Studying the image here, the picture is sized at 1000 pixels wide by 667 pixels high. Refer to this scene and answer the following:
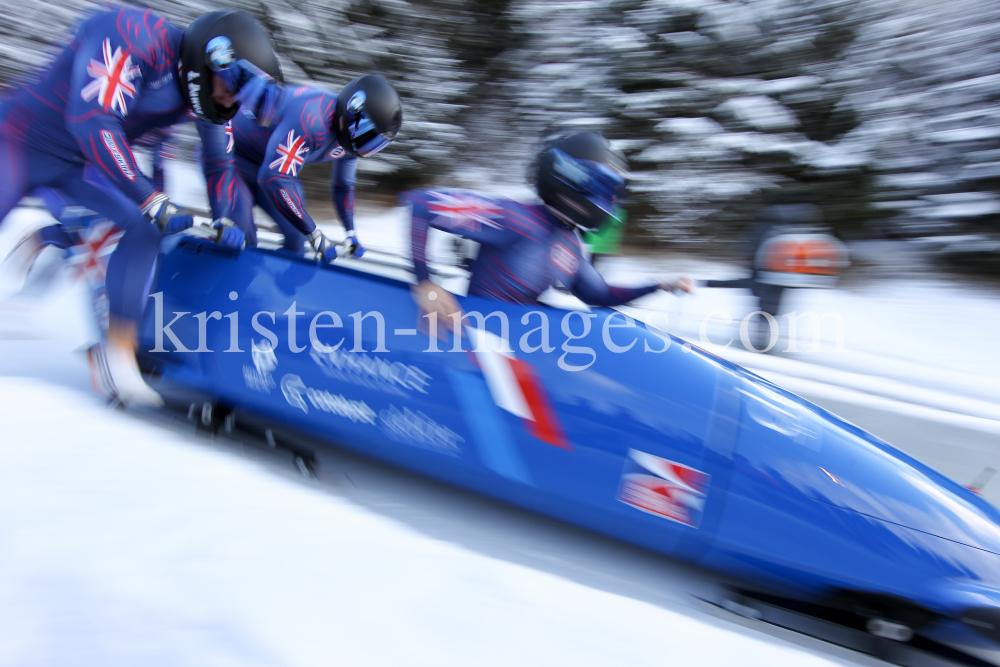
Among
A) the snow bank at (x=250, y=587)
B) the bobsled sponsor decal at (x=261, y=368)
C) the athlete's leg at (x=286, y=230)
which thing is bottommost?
the snow bank at (x=250, y=587)

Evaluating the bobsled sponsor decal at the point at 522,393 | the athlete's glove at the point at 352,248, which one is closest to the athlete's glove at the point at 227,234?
the athlete's glove at the point at 352,248

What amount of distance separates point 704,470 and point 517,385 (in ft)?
1.85

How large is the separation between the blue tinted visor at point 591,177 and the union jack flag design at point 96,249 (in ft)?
5.70

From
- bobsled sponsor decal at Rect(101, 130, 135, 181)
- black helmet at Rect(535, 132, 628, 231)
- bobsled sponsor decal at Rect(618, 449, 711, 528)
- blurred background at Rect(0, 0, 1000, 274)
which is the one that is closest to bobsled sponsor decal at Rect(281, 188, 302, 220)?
bobsled sponsor decal at Rect(101, 130, 135, 181)

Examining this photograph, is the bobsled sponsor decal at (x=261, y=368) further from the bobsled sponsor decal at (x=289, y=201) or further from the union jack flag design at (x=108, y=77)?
the union jack flag design at (x=108, y=77)

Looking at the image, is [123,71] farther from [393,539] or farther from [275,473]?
[393,539]

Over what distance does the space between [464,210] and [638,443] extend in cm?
→ 91

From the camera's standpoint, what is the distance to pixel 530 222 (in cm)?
216

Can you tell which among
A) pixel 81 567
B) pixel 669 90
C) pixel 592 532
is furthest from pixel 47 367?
pixel 669 90

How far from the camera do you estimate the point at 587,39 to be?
6.29 m

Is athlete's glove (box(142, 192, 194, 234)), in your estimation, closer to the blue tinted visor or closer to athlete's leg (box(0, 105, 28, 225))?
athlete's leg (box(0, 105, 28, 225))

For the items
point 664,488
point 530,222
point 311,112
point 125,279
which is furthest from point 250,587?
point 311,112

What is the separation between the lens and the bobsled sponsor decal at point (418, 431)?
1.93 m

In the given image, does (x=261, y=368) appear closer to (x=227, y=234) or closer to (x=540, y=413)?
(x=227, y=234)
